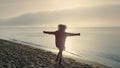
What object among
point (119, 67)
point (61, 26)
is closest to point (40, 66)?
point (61, 26)

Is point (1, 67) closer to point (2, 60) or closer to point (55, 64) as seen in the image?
point (2, 60)

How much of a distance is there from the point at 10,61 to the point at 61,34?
3.50 m

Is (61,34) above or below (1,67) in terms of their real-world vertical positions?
above

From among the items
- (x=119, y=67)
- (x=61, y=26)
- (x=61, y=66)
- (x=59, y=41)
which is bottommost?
(x=119, y=67)

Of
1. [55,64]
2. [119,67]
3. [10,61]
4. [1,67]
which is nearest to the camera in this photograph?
[1,67]

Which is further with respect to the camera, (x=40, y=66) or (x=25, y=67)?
(x=40, y=66)

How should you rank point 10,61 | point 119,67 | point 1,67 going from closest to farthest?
point 1,67 < point 10,61 < point 119,67

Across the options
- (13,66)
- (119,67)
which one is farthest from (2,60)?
(119,67)

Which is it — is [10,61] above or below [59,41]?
below

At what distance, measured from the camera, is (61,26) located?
15094 millimetres

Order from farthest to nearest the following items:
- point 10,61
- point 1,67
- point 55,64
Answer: point 55,64 < point 10,61 < point 1,67

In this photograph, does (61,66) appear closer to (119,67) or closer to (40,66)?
(40,66)

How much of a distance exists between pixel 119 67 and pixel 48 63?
897cm

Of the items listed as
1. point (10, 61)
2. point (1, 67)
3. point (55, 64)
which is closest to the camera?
point (1, 67)
